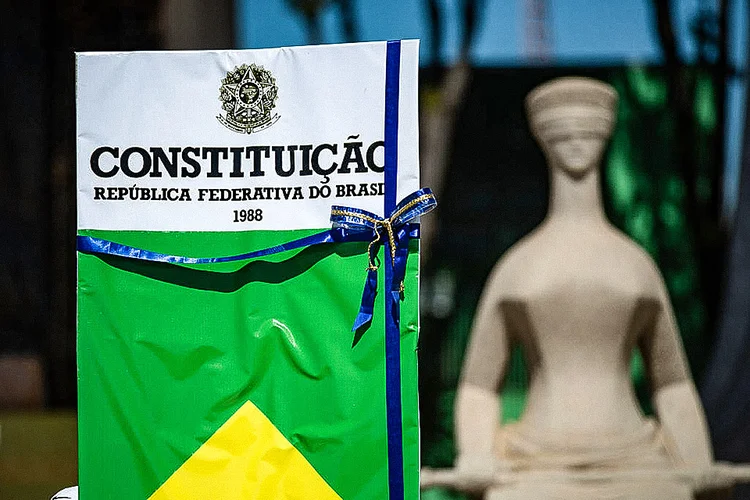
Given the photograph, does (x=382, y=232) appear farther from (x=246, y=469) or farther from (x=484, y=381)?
(x=484, y=381)

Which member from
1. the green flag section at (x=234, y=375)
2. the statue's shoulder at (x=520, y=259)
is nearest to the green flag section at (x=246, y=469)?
the green flag section at (x=234, y=375)

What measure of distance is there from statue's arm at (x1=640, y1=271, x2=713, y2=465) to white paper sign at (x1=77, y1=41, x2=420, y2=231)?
196 centimetres

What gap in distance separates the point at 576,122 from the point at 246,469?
206 cm

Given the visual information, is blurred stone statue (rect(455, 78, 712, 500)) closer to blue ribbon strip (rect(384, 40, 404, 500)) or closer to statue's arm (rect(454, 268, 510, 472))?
statue's arm (rect(454, 268, 510, 472))

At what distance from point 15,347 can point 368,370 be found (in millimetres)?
2565

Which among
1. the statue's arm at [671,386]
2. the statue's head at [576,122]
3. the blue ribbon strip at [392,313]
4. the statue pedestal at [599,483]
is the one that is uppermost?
the statue's head at [576,122]

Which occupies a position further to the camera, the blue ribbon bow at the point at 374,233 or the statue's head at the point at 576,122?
the statue's head at the point at 576,122

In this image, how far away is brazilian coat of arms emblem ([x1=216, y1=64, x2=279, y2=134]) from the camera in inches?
77.2

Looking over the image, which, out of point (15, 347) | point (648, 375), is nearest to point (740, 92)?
point (648, 375)

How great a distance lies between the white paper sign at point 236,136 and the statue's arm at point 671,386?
1.96m

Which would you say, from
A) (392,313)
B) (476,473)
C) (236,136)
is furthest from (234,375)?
(476,473)

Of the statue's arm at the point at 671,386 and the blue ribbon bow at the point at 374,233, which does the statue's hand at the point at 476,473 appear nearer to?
the statue's arm at the point at 671,386

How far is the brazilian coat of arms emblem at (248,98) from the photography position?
77.2 inches

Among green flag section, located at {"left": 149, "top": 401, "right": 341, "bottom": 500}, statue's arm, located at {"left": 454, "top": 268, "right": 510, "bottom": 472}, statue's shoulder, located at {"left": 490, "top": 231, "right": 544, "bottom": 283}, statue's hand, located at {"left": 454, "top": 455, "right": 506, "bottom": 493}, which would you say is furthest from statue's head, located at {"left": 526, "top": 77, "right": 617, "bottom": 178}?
green flag section, located at {"left": 149, "top": 401, "right": 341, "bottom": 500}
